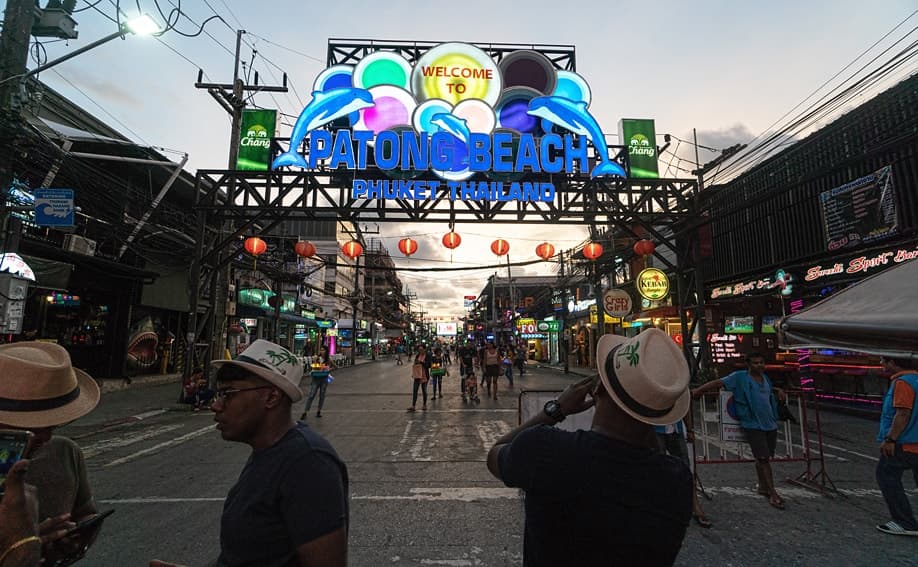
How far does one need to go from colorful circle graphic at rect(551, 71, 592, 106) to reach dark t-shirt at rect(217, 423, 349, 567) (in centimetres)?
1610

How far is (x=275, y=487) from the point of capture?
1638 mm

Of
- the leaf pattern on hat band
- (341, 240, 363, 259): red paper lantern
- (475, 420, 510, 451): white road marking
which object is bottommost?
(475, 420, 510, 451): white road marking

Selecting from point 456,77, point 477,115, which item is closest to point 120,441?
point 477,115

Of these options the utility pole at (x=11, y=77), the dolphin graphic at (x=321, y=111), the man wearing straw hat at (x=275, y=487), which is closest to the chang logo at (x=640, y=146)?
the dolphin graphic at (x=321, y=111)

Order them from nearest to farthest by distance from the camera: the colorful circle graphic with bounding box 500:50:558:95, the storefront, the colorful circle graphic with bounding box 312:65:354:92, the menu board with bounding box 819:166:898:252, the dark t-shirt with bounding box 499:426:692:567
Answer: the dark t-shirt with bounding box 499:426:692:567 < the menu board with bounding box 819:166:898:252 < the storefront < the colorful circle graphic with bounding box 312:65:354:92 < the colorful circle graphic with bounding box 500:50:558:95

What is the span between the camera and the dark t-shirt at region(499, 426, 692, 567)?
5.00ft

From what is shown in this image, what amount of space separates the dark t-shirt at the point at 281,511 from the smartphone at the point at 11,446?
1.07 m

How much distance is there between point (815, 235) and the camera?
1259 cm

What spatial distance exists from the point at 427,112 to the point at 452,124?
3.18 ft

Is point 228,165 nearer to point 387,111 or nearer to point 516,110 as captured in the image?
point 387,111

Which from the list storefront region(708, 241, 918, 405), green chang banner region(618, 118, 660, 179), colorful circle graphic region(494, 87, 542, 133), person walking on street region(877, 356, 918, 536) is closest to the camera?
person walking on street region(877, 356, 918, 536)

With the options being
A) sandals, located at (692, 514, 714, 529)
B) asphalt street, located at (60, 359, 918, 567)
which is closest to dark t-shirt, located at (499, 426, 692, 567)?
asphalt street, located at (60, 359, 918, 567)

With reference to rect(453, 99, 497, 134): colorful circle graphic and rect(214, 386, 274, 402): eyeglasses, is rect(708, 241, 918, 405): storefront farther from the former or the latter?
rect(214, 386, 274, 402): eyeglasses

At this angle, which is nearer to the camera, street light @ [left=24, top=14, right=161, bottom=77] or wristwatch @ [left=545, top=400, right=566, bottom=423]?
wristwatch @ [left=545, top=400, right=566, bottom=423]
